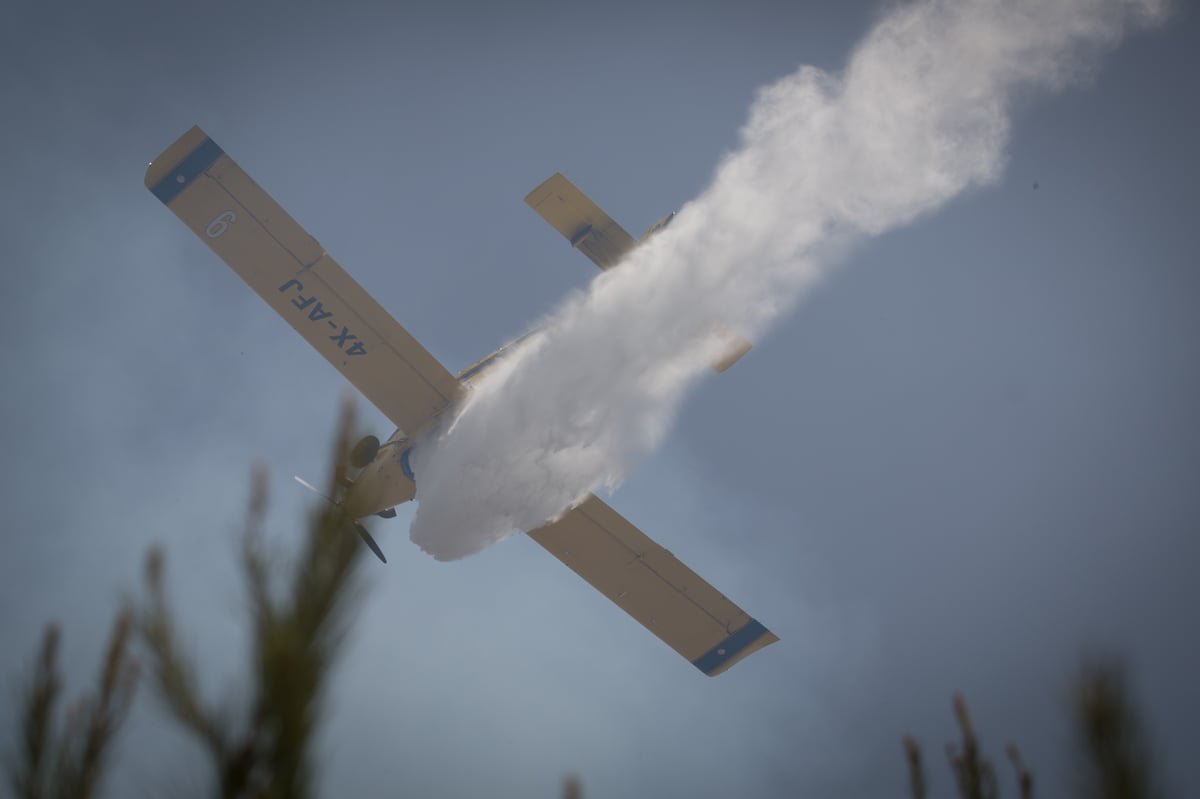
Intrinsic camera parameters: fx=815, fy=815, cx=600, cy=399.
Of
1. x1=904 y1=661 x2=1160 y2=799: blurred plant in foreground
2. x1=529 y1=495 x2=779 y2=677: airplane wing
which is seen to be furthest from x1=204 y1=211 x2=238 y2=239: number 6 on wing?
x1=904 y1=661 x2=1160 y2=799: blurred plant in foreground

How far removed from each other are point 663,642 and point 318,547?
12.4 m

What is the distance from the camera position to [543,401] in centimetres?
1166

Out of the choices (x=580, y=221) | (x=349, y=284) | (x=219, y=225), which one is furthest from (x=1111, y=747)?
(x=219, y=225)

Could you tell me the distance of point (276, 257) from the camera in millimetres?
12180

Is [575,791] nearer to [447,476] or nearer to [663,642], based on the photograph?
[447,476]

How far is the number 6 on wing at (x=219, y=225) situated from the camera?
481 inches

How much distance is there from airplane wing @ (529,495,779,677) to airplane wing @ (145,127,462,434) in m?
3.69

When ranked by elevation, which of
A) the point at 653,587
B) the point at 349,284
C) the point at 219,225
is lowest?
the point at 653,587

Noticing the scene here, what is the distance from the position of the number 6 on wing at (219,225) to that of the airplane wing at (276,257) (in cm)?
1

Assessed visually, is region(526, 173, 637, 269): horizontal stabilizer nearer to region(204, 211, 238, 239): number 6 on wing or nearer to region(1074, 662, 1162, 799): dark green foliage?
region(204, 211, 238, 239): number 6 on wing

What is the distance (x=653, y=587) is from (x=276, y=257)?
8.04 meters

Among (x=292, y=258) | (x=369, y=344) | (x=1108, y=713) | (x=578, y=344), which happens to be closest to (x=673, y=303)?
(x=578, y=344)

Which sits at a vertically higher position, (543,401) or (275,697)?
(543,401)

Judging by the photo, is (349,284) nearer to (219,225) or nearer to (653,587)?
(219,225)
